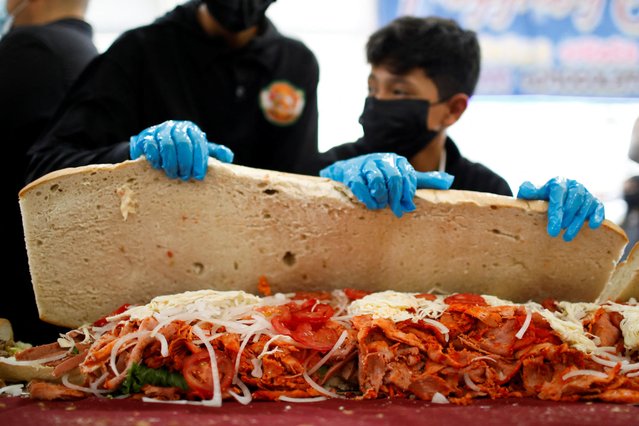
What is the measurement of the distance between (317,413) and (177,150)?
98 cm

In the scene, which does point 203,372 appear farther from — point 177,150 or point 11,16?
point 11,16

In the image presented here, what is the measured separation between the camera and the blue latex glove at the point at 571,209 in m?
2.25

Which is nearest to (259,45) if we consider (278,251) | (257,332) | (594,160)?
(278,251)

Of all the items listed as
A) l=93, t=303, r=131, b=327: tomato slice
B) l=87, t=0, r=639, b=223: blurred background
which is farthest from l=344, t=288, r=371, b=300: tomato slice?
l=87, t=0, r=639, b=223: blurred background

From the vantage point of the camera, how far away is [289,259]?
2.28m

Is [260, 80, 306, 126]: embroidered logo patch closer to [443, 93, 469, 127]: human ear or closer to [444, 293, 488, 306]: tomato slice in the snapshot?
[443, 93, 469, 127]: human ear

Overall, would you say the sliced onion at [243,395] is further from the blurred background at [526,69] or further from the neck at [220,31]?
the blurred background at [526,69]

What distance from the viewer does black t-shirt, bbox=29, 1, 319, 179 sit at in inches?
115

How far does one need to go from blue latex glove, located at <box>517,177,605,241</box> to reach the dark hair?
98 cm

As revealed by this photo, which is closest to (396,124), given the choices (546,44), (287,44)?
(287,44)

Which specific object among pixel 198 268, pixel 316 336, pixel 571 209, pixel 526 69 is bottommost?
pixel 316 336

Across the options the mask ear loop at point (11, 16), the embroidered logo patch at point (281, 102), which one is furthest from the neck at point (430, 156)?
the mask ear loop at point (11, 16)

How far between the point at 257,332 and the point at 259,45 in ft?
6.53

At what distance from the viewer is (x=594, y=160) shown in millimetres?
4484
